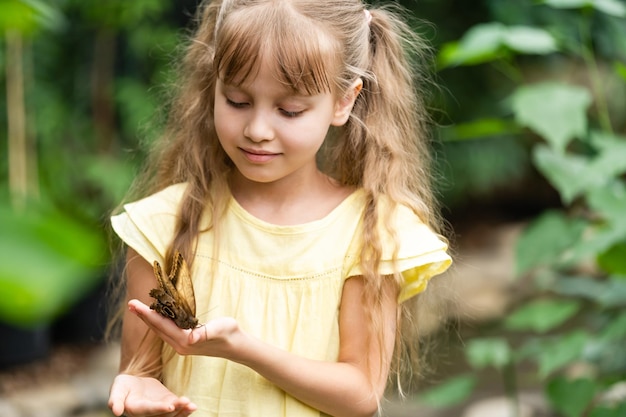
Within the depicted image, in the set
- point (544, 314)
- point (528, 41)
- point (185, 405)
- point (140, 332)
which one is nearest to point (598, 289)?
point (544, 314)

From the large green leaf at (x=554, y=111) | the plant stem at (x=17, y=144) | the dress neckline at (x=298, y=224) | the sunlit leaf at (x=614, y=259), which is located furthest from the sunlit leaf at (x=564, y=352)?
the plant stem at (x=17, y=144)

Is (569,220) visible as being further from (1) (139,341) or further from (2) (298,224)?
(1) (139,341)

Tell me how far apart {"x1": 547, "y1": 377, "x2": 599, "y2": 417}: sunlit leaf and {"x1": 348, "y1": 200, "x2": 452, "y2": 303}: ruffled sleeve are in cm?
87

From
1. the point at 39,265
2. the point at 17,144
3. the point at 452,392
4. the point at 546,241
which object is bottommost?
the point at 452,392

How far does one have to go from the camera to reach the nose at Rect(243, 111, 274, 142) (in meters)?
1.41

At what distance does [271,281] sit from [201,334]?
278 mm

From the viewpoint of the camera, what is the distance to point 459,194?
5.29m

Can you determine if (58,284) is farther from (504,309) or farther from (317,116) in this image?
(504,309)

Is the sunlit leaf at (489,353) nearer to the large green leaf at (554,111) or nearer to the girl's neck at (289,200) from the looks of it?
A: the large green leaf at (554,111)

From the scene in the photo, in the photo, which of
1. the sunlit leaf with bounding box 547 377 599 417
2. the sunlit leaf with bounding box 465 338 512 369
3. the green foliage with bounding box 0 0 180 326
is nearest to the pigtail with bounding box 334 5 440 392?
the sunlit leaf with bounding box 547 377 599 417

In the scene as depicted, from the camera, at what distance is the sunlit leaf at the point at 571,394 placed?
2283 mm

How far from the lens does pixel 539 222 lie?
234cm

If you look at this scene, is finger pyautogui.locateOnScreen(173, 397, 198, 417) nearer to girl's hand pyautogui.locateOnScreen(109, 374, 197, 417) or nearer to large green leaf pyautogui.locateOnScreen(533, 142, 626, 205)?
girl's hand pyautogui.locateOnScreen(109, 374, 197, 417)

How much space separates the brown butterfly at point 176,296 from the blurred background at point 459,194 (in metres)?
0.13
